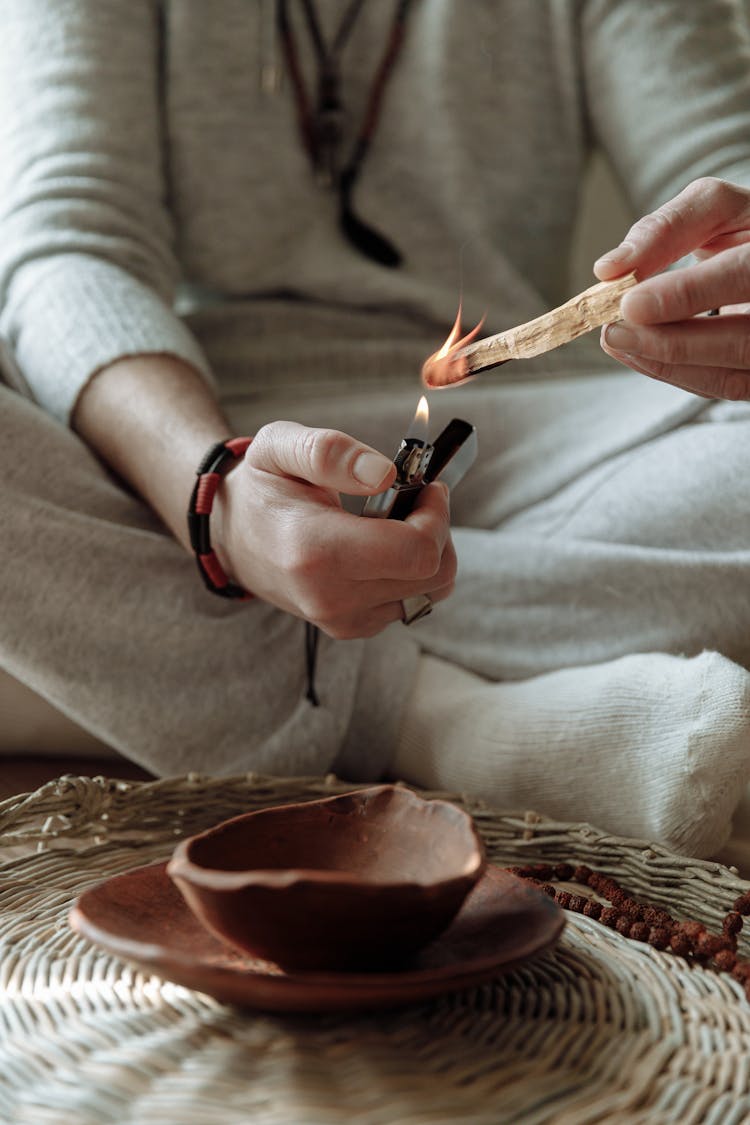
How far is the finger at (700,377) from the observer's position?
662 mm

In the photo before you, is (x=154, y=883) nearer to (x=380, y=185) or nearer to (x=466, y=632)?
(x=466, y=632)

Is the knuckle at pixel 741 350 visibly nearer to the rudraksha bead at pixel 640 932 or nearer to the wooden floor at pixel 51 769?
the rudraksha bead at pixel 640 932

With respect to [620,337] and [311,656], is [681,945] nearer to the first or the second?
[620,337]

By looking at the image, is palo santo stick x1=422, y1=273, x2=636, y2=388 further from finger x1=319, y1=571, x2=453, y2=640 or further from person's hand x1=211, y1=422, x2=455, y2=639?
finger x1=319, y1=571, x2=453, y2=640

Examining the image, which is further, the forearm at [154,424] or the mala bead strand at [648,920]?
the forearm at [154,424]

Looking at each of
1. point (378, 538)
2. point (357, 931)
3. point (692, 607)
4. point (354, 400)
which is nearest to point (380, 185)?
point (354, 400)

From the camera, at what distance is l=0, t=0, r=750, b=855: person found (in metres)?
0.77

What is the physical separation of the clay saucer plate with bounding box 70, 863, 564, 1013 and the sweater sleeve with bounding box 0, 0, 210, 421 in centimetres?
58

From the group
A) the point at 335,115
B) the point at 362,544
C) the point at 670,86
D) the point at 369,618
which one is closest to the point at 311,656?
the point at 369,618

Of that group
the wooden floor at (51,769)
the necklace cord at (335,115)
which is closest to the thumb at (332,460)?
the wooden floor at (51,769)

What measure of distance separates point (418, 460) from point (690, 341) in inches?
6.7

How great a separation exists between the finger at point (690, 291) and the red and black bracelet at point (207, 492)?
1.11ft

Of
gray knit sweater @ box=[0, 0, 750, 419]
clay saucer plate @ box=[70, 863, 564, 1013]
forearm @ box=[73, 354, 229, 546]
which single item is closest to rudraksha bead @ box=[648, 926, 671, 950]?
clay saucer plate @ box=[70, 863, 564, 1013]

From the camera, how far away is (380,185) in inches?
49.4
